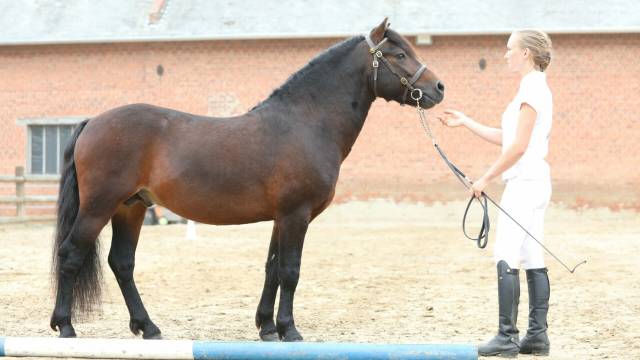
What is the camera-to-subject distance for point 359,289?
10.1 meters

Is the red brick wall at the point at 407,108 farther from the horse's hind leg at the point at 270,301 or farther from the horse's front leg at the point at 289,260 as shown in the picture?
the horse's front leg at the point at 289,260

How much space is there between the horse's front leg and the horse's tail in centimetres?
138

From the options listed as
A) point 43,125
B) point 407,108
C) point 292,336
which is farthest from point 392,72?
point 43,125

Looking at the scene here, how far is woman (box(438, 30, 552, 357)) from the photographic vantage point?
6.04 m

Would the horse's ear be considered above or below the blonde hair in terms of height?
above

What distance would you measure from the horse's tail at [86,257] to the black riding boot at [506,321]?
283 centimetres

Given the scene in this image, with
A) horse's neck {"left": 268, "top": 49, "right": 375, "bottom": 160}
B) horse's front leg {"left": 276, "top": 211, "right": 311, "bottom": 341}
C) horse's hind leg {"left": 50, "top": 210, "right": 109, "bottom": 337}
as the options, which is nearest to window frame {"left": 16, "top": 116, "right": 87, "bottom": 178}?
horse's hind leg {"left": 50, "top": 210, "right": 109, "bottom": 337}

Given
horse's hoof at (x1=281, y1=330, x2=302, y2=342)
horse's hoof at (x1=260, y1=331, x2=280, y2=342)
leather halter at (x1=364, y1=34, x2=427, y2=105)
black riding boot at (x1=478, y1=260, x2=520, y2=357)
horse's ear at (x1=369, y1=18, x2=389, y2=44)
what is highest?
horse's ear at (x1=369, y1=18, x2=389, y2=44)

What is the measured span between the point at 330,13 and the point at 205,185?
58.8ft

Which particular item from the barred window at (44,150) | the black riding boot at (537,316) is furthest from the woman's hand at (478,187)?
the barred window at (44,150)

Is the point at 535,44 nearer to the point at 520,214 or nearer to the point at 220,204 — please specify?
the point at 520,214

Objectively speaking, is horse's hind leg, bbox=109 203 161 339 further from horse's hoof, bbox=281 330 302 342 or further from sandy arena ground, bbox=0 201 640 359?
horse's hoof, bbox=281 330 302 342

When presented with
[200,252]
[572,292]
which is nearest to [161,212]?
[200,252]

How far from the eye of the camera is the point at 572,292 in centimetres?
962
